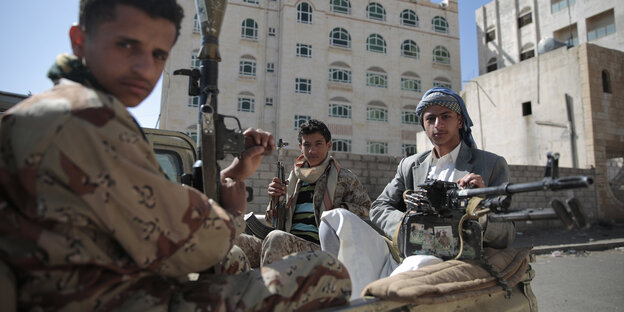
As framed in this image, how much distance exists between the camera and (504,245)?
2127 mm

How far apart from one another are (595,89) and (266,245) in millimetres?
18482

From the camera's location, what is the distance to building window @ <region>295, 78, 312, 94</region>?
2656 centimetres

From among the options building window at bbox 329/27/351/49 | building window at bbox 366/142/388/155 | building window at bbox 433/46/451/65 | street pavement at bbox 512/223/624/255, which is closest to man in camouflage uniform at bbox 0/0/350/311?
street pavement at bbox 512/223/624/255

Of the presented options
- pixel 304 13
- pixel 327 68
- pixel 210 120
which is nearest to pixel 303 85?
pixel 327 68

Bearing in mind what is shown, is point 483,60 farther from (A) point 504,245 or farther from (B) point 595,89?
(A) point 504,245

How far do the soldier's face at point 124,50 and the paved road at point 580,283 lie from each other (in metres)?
4.95

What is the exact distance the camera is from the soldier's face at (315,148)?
3.12 m

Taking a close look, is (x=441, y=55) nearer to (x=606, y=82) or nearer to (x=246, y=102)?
(x=606, y=82)

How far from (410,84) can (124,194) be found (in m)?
30.7

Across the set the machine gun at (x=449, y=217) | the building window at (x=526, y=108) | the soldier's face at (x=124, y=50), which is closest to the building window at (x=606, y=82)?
the building window at (x=526, y=108)

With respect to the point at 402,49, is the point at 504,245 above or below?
below

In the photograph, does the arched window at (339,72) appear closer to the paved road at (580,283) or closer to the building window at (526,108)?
the building window at (526,108)

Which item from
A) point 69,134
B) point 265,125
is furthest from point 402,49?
point 69,134

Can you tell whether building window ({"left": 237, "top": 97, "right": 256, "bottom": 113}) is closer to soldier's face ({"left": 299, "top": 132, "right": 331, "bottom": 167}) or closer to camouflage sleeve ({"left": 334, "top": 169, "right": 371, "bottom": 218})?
soldier's face ({"left": 299, "top": 132, "right": 331, "bottom": 167})
